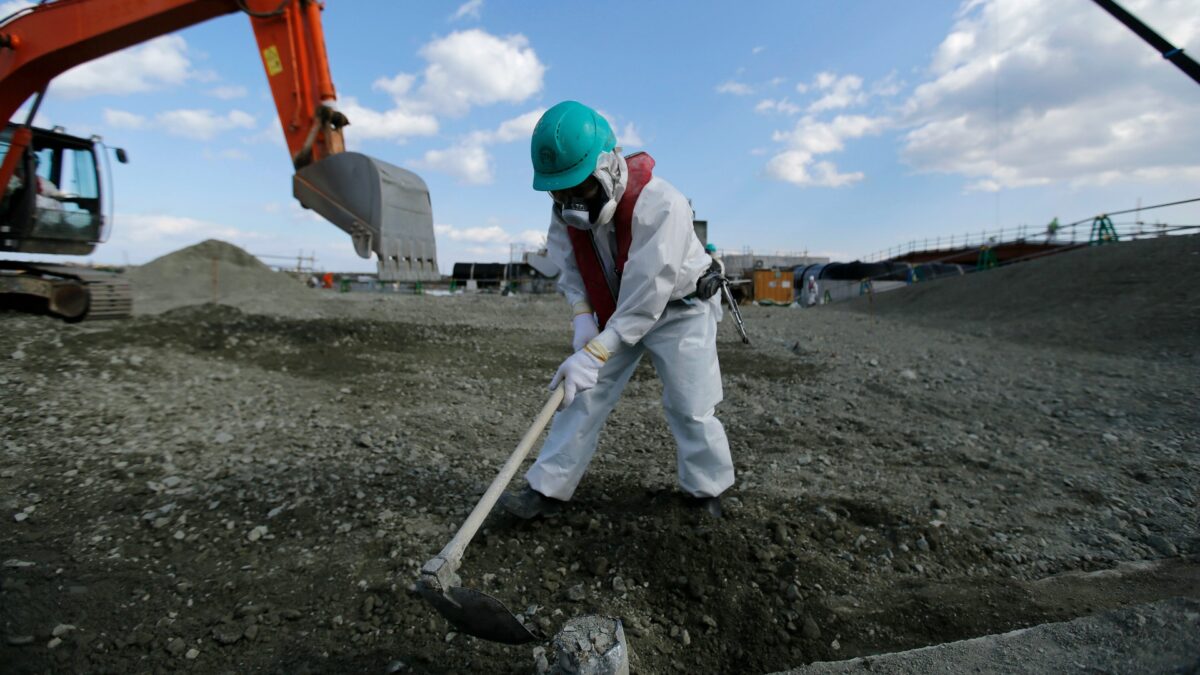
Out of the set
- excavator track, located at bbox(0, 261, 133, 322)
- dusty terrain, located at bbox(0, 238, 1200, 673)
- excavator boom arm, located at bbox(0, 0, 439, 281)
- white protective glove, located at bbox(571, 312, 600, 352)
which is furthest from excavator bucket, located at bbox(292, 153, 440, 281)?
excavator track, located at bbox(0, 261, 133, 322)

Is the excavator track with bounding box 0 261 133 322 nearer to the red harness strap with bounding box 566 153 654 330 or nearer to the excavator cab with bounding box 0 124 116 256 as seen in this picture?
the excavator cab with bounding box 0 124 116 256

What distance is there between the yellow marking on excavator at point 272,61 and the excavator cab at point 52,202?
3474 mm

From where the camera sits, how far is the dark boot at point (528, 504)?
9.02 feet

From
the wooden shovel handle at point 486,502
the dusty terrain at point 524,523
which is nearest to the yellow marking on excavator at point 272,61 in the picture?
the dusty terrain at point 524,523

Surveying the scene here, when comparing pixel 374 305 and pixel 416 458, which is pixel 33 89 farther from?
pixel 374 305

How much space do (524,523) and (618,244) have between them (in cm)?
130

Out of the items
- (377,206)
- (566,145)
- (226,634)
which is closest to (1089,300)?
(377,206)

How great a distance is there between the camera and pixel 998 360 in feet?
25.2

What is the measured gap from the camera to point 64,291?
7.67 m

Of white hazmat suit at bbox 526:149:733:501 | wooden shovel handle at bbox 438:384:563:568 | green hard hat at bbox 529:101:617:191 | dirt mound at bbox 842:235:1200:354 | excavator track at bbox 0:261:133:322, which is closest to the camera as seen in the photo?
wooden shovel handle at bbox 438:384:563:568

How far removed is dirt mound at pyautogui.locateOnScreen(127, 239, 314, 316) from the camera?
1488 centimetres

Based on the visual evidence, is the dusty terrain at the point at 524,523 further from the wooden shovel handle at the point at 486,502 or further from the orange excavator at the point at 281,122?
the orange excavator at the point at 281,122

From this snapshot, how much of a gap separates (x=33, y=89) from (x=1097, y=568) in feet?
32.4

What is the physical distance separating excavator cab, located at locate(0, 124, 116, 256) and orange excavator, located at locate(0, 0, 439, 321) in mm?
18
